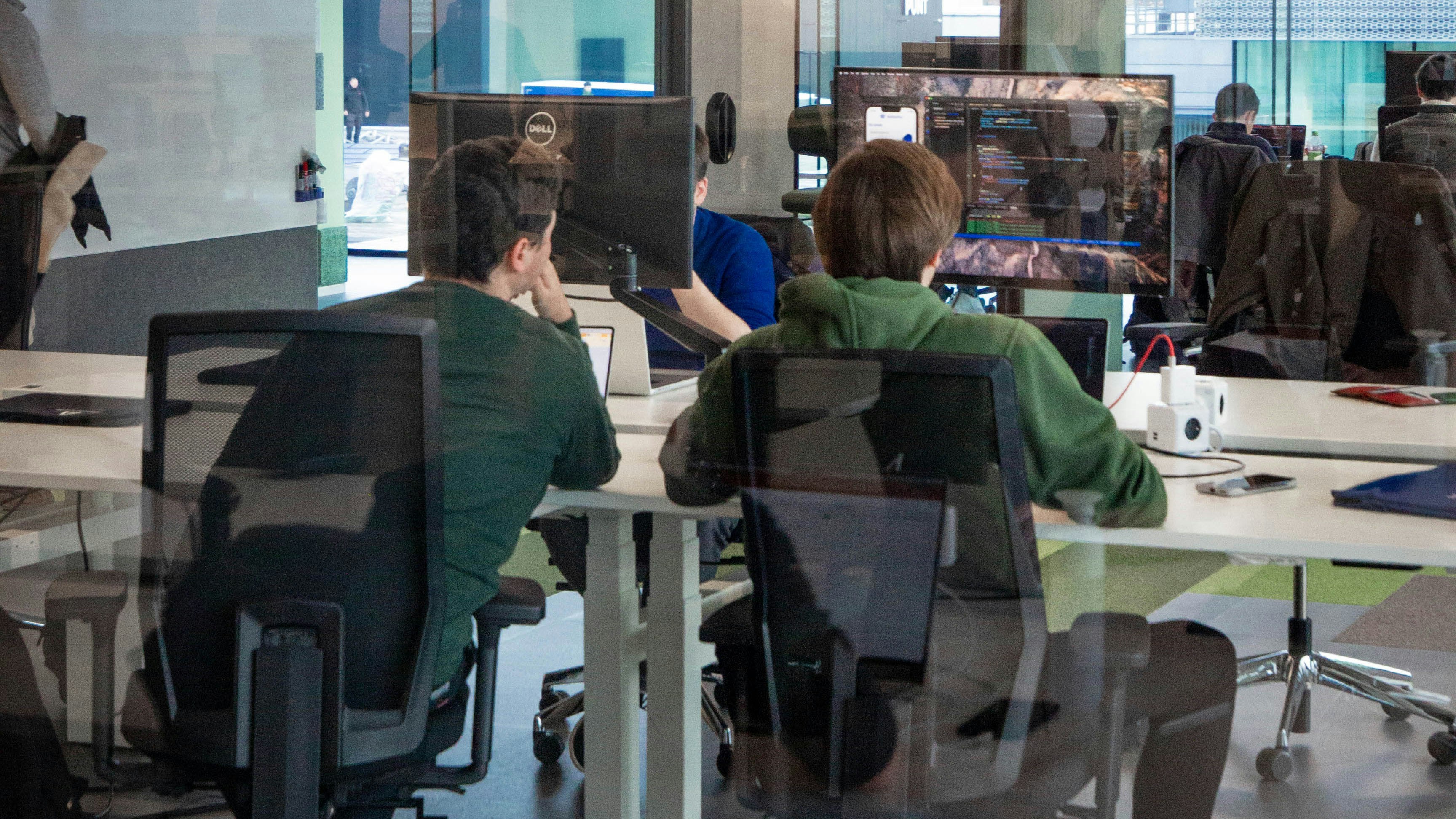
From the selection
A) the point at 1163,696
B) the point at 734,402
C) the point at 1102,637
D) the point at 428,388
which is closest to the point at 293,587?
the point at 428,388

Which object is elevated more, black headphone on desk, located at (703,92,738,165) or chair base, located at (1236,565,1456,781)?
black headphone on desk, located at (703,92,738,165)

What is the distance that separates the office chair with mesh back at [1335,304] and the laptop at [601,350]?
3.24 ft

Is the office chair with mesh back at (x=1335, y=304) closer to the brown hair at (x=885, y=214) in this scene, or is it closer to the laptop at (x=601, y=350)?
the brown hair at (x=885, y=214)

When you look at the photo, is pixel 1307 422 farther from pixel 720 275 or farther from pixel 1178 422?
pixel 720 275

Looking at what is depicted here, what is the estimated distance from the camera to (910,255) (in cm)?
192

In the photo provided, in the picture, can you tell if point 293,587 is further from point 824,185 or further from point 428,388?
point 824,185

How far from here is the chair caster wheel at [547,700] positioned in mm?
2426

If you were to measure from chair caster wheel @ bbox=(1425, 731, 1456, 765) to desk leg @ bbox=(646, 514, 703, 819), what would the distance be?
47.3 inches

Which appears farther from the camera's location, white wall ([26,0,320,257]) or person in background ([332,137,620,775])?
white wall ([26,0,320,257])

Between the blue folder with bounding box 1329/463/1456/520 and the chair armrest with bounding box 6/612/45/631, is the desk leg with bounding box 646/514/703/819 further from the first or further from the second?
the chair armrest with bounding box 6/612/45/631

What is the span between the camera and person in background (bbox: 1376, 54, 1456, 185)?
6.87 ft

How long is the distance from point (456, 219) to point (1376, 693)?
1723 millimetres

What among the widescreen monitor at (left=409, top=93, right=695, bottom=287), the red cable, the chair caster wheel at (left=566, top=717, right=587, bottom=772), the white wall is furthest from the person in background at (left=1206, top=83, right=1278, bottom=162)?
the white wall

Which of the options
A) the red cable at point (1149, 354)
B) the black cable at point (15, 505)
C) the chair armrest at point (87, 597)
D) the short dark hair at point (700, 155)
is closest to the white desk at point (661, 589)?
the red cable at point (1149, 354)
